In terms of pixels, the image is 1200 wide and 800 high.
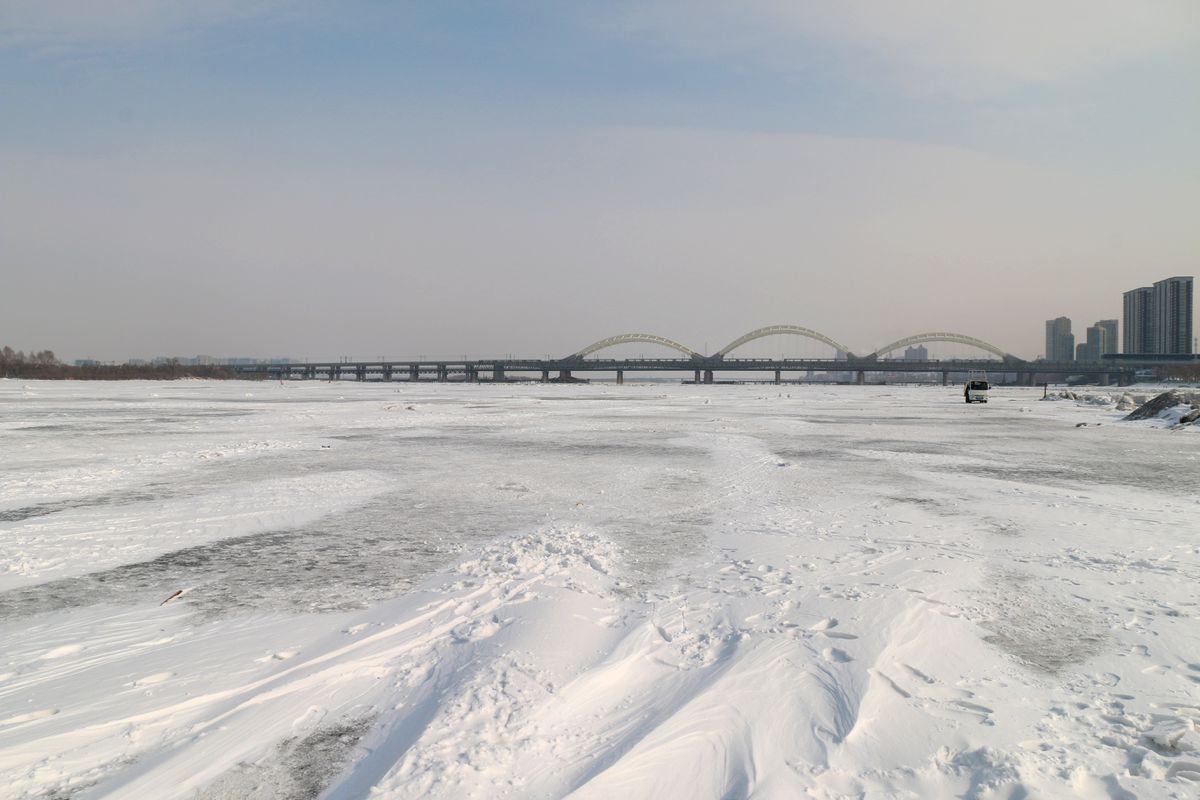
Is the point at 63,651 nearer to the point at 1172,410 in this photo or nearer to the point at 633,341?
the point at 1172,410

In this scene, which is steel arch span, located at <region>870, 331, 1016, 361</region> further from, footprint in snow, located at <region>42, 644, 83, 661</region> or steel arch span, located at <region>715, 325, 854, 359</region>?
footprint in snow, located at <region>42, 644, 83, 661</region>

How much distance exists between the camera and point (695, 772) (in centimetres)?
378

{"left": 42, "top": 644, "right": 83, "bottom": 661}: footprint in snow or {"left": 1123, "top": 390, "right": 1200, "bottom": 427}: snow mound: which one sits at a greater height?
{"left": 1123, "top": 390, "right": 1200, "bottom": 427}: snow mound

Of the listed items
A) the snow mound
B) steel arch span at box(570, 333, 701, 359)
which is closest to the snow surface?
the snow mound

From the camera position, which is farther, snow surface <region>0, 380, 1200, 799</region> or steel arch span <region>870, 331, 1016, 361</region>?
steel arch span <region>870, 331, 1016, 361</region>

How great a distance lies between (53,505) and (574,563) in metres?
8.49

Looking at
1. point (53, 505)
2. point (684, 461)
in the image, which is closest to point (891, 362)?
point (684, 461)

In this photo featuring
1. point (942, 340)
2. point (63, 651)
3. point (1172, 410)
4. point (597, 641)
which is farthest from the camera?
point (942, 340)

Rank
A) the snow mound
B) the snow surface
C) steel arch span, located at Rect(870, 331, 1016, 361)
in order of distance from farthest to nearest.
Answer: steel arch span, located at Rect(870, 331, 1016, 361)
the snow mound
the snow surface

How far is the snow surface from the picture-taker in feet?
12.3

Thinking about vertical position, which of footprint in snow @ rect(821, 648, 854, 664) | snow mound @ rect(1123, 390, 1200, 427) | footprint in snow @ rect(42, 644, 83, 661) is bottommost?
footprint in snow @ rect(821, 648, 854, 664)

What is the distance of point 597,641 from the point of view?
5.45 meters

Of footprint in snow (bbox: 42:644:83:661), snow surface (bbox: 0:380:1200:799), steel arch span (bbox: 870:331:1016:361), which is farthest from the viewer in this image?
steel arch span (bbox: 870:331:1016:361)

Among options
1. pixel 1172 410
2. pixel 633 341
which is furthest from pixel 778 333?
pixel 1172 410
